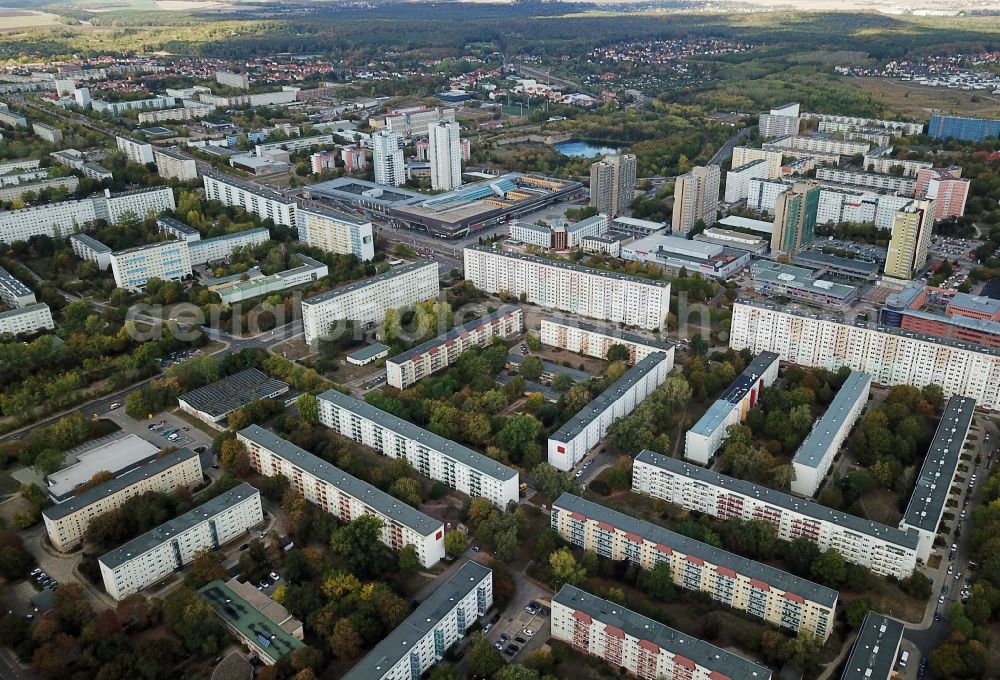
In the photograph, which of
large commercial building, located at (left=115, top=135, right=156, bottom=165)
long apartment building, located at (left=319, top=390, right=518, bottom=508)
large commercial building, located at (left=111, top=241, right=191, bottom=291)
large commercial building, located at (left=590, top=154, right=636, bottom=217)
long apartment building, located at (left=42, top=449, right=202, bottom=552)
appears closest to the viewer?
long apartment building, located at (left=42, top=449, right=202, bottom=552)

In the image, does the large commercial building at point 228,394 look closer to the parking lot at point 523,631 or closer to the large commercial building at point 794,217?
the parking lot at point 523,631

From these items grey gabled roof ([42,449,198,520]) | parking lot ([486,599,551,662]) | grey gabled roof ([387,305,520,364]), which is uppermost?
grey gabled roof ([387,305,520,364])

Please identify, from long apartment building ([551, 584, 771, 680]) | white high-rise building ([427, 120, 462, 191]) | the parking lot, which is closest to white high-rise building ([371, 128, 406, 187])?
white high-rise building ([427, 120, 462, 191])

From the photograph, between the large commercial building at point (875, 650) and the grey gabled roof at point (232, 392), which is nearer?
the large commercial building at point (875, 650)

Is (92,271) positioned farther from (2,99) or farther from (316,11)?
(316,11)

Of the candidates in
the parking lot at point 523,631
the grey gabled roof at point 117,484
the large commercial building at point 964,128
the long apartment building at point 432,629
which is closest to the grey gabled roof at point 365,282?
the grey gabled roof at point 117,484

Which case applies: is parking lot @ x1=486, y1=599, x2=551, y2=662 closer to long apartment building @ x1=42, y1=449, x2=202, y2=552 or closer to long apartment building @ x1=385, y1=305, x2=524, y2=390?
Result: long apartment building @ x1=42, y1=449, x2=202, y2=552

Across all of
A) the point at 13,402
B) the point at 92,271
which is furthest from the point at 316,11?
the point at 13,402
